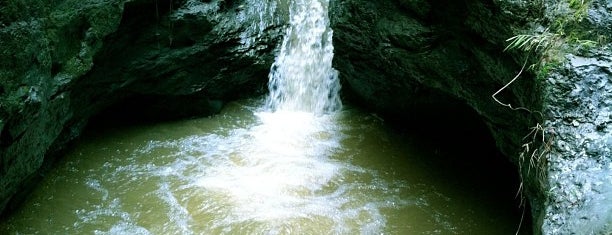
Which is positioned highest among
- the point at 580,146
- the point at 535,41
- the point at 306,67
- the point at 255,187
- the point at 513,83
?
the point at 535,41

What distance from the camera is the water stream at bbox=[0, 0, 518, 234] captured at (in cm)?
452

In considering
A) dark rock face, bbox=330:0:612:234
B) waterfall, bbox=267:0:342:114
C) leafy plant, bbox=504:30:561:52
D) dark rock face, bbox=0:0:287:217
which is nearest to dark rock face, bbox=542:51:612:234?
dark rock face, bbox=330:0:612:234

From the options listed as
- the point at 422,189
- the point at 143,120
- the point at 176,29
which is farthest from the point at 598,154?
the point at 143,120

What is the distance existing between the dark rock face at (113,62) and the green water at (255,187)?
1.46ft

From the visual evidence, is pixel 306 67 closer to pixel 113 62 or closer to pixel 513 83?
pixel 113 62

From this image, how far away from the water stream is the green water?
0.5 inches

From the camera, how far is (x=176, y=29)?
595cm

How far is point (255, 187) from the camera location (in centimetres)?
517

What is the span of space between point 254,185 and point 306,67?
2.93 metres

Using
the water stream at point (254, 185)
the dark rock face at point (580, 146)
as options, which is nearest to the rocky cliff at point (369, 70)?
the dark rock face at point (580, 146)

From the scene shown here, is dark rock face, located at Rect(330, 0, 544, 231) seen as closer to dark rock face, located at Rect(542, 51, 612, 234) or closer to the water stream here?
dark rock face, located at Rect(542, 51, 612, 234)

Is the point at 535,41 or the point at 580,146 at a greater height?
the point at 535,41

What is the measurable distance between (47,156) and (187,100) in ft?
7.05

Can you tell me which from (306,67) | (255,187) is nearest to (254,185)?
(255,187)
